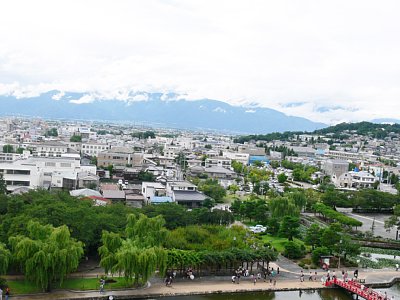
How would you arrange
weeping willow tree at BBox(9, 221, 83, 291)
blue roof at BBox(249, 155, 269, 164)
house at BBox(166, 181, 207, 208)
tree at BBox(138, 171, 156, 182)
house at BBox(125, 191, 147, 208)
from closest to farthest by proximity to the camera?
weeping willow tree at BBox(9, 221, 83, 291)
house at BBox(125, 191, 147, 208)
house at BBox(166, 181, 207, 208)
tree at BBox(138, 171, 156, 182)
blue roof at BBox(249, 155, 269, 164)

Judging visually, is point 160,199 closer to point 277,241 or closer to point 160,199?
point 160,199

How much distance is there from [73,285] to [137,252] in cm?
401

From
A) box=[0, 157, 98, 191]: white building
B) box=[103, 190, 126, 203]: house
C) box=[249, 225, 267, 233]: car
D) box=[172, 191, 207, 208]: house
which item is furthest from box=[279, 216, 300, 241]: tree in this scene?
box=[0, 157, 98, 191]: white building

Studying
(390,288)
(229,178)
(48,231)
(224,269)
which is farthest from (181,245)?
(229,178)

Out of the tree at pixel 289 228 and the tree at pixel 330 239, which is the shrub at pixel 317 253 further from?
the tree at pixel 289 228

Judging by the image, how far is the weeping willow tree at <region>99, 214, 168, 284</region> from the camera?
863 inches

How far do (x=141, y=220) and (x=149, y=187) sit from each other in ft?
72.2

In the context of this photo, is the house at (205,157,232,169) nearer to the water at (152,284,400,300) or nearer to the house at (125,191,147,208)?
the house at (125,191,147,208)

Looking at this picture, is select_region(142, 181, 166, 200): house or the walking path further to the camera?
select_region(142, 181, 166, 200): house

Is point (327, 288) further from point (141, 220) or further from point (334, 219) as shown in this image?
point (334, 219)

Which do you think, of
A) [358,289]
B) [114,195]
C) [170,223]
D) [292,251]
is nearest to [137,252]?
[170,223]

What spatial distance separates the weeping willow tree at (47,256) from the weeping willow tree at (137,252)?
187 cm

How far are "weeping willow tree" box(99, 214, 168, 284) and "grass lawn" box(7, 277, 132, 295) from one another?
72cm

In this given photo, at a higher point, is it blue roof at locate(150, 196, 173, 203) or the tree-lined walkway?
blue roof at locate(150, 196, 173, 203)
